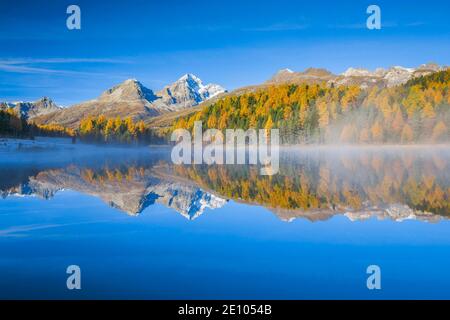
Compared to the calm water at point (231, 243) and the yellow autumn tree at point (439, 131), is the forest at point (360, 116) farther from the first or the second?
the calm water at point (231, 243)

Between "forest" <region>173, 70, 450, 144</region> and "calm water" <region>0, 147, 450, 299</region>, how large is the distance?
90.8 metres

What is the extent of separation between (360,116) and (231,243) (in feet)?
362

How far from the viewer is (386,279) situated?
8992 mm

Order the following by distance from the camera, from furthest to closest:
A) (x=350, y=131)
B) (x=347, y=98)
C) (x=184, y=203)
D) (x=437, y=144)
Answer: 1. (x=347, y=98)
2. (x=350, y=131)
3. (x=437, y=144)
4. (x=184, y=203)

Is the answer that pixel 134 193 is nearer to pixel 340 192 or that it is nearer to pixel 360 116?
pixel 340 192

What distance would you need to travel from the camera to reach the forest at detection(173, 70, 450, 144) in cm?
10588

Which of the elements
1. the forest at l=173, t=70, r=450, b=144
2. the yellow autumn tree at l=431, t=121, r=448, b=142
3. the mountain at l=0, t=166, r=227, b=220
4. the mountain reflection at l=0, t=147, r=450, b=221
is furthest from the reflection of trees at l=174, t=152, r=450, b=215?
the forest at l=173, t=70, r=450, b=144

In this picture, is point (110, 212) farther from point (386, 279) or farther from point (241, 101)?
point (241, 101)

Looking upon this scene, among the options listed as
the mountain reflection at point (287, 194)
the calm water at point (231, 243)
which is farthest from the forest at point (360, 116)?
the calm water at point (231, 243)

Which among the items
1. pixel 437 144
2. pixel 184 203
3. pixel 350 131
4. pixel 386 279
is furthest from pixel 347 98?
pixel 386 279

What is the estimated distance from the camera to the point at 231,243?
1191 cm

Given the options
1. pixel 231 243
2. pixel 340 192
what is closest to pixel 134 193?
pixel 340 192
